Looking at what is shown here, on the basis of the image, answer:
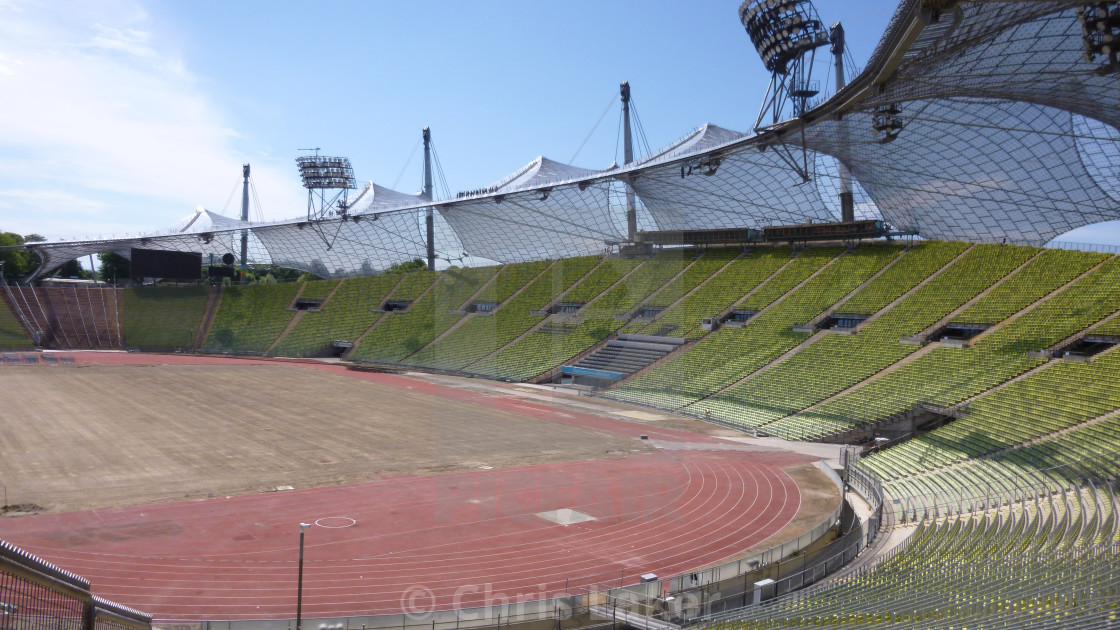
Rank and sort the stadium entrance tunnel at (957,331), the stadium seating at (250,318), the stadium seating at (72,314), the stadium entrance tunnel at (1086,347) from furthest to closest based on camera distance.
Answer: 1. the stadium seating at (250,318)
2. the stadium seating at (72,314)
3. the stadium entrance tunnel at (957,331)
4. the stadium entrance tunnel at (1086,347)

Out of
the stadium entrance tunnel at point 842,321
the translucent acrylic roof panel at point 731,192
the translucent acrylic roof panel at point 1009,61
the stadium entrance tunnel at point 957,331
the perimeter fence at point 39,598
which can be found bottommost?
the perimeter fence at point 39,598

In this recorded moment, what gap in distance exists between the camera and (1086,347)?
3394cm

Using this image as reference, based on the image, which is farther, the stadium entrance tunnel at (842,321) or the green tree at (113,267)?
the green tree at (113,267)

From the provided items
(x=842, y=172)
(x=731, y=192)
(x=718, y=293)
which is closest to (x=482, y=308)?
(x=718, y=293)

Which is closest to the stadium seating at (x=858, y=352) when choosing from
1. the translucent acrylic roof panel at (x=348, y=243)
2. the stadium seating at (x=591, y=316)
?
the stadium seating at (x=591, y=316)

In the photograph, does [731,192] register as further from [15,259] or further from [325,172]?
[15,259]

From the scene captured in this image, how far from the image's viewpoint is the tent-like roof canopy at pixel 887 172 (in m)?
23.8

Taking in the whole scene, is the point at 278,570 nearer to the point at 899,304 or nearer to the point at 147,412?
the point at 147,412

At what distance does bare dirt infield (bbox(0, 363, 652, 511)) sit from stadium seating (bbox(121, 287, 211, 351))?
23.5 metres

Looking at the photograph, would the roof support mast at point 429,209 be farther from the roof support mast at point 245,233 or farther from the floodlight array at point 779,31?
the floodlight array at point 779,31

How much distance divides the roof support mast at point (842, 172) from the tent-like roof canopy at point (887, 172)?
816 millimetres

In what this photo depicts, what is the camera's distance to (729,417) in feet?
132

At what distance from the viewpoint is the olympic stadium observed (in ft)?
52.5

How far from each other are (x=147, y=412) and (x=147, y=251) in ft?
154
